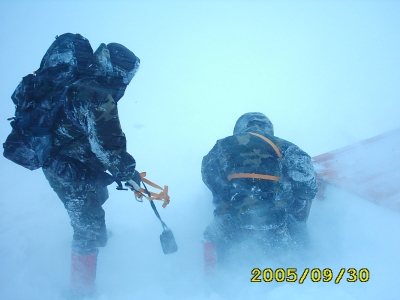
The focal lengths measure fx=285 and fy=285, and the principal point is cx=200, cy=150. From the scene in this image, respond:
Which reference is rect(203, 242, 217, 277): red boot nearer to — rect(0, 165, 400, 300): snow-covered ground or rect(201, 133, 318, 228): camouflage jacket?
rect(0, 165, 400, 300): snow-covered ground

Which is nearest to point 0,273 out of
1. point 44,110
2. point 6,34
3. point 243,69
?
point 44,110

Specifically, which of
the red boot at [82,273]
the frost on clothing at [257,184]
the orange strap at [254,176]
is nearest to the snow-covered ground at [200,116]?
the red boot at [82,273]

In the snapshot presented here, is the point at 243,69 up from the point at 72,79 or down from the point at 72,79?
up

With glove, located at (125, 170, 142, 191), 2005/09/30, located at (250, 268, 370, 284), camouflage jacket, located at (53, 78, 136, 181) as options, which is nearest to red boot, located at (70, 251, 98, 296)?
glove, located at (125, 170, 142, 191)

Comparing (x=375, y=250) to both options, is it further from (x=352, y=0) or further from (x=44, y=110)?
(x=352, y=0)

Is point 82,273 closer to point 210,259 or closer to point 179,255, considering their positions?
point 179,255

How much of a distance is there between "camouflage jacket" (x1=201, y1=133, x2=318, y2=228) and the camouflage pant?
814 millimetres

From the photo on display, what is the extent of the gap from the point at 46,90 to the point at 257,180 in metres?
1.42

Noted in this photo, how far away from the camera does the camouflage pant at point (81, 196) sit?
6.11ft

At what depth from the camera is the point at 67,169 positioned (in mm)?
1848

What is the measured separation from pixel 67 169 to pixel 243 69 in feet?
16.7

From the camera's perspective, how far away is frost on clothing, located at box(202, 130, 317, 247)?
1970mm

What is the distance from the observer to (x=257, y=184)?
1998 millimetres

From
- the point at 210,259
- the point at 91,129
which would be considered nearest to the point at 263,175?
the point at 210,259
